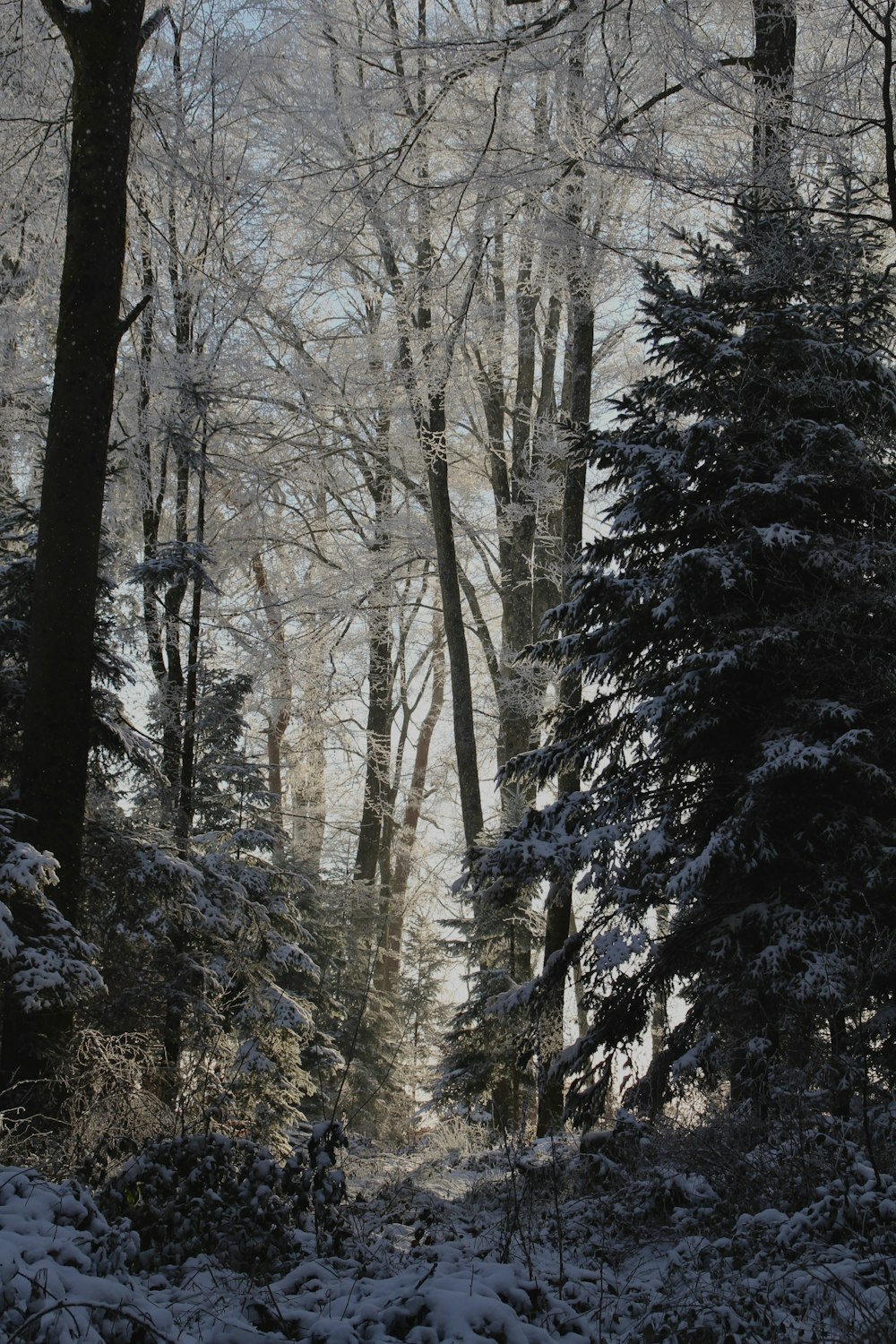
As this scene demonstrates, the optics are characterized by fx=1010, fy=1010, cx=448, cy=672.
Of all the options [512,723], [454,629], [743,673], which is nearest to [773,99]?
[743,673]

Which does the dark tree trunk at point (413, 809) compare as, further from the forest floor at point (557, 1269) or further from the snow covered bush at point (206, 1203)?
the snow covered bush at point (206, 1203)

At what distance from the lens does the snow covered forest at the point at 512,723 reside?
3514mm

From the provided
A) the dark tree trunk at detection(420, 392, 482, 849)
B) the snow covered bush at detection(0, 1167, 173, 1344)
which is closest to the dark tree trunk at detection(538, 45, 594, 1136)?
the dark tree trunk at detection(420, 392, 482, 849)

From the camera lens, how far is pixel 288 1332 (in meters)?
2.56

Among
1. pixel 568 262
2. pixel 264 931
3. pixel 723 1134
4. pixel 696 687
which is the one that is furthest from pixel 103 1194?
pixel 568 262

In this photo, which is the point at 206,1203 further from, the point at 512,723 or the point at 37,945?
the point at 512,723

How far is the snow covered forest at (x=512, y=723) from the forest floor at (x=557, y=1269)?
0.06 ft

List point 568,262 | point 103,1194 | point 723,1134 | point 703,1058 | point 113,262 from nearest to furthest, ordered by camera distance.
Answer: point 103,1194 < point 723,1134 < point 703,1058 < point 113,262 < point 568,262

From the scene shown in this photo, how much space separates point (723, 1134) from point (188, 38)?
44.6ft

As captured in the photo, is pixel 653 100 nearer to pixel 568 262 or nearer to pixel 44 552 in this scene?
pixel 568 262

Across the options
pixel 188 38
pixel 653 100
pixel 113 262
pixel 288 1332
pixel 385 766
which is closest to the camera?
pixel 288 1332

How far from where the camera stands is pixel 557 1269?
368 cm

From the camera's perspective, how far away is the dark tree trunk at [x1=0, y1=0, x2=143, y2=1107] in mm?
5832

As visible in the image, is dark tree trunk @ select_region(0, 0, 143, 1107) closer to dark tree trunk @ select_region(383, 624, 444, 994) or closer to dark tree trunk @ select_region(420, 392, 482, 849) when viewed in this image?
dark tree trunk @ select_region(420, 392, 482, 849)
